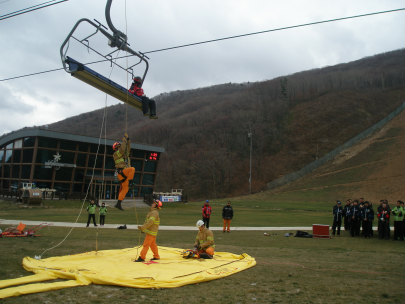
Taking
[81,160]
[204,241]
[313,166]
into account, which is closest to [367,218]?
[204,241]

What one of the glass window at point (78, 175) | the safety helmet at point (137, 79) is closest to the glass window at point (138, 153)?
the glass window at point (78, 175)

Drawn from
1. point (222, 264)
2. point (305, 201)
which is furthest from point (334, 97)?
point (222, 264)

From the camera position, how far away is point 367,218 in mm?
15398

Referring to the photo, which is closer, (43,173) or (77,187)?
(43,173)

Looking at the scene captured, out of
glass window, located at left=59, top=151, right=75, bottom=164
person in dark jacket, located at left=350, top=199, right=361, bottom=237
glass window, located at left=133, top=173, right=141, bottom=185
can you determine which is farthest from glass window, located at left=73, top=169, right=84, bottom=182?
person in dark jacket, located at left=350, top=199, right=361, bottom=237

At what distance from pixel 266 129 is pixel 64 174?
68.8 meters

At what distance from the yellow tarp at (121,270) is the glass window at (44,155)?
31712 mm

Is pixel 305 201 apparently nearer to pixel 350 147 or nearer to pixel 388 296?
pixel 350 147

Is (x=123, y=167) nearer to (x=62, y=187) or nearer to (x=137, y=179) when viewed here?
(x=62, y=187)

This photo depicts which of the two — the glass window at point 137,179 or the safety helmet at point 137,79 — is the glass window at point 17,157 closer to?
the glass window at point 137,179

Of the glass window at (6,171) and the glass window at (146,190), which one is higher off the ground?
the glass window at (6,171)

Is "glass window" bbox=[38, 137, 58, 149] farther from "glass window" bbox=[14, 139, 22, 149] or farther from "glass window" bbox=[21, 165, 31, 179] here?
"glass window" bbox=[14, 139, 22, 149]

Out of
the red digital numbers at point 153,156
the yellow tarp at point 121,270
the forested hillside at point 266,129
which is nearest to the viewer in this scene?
the yellow tarp at point 121,270

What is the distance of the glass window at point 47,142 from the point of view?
37.0 metres
